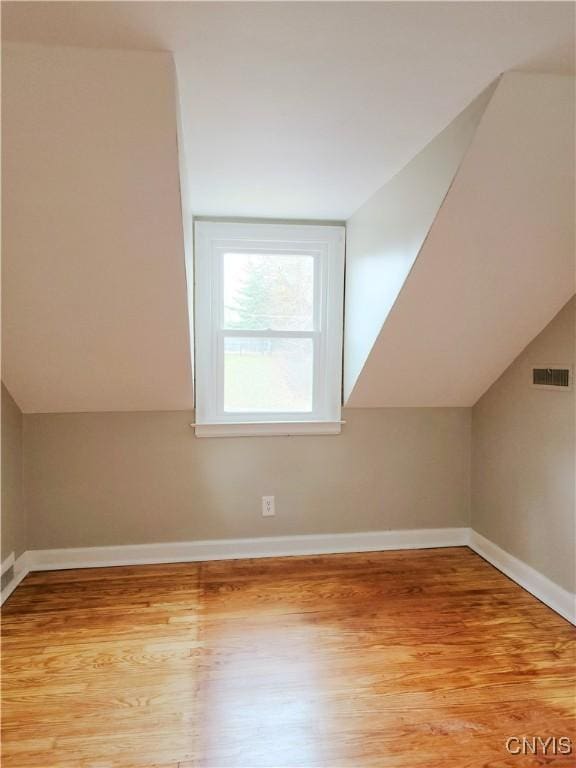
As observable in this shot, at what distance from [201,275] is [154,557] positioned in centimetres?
171

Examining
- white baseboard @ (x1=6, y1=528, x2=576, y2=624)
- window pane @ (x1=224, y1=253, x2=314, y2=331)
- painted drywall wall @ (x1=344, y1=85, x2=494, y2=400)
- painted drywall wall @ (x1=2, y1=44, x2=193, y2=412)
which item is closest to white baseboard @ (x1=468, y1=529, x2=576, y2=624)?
white baseboard @ (x1=6, y1=528, x2=576, y2=624)

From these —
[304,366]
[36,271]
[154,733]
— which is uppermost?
[36,271]

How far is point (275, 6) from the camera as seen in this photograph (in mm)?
1271

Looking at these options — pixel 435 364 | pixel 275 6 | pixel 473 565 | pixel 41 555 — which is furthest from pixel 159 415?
pixel 275 6

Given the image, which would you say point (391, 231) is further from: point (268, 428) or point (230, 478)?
point (230, 478)

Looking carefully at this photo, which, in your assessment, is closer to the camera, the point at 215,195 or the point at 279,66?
the point at 279,66

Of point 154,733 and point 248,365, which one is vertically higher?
point 248,365

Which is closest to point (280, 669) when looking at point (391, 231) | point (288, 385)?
point (288, 385)

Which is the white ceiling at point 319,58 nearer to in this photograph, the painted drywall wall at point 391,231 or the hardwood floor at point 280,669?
the painted drywall wall at point 391,231

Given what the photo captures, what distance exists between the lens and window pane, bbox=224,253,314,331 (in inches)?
125

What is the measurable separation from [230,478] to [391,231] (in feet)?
5.61

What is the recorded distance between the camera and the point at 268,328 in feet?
10.6

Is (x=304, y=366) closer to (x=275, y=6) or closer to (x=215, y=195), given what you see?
(x=215, y=195)

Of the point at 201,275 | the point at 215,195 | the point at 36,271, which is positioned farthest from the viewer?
the point at 201,275
